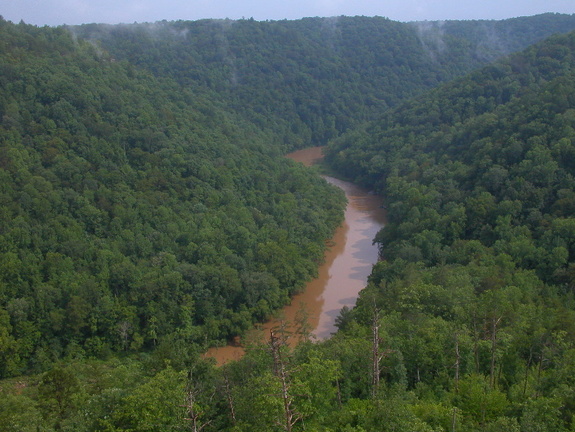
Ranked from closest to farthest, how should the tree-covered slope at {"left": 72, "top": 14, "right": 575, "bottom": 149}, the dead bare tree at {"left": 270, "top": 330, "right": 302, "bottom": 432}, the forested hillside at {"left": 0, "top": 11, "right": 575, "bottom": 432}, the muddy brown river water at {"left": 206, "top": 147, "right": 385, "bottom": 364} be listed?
the dead bare tree at {"left": 270, "top": 330, "right": 302, "bottom": 432}
the forested hillside at {"left": 0, "top": 11, "right": 575, "bottom": 432}
the muddy brown river water at {"left": 206, "top": 147, "right": 385, "bottom": 364}
the tree-covered slope at {"left": 72, "top": 14, "right": 575, "bottom": 149}

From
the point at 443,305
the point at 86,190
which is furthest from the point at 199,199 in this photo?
the point at 443,305

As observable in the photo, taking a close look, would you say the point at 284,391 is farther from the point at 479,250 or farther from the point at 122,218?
the point at 122,218

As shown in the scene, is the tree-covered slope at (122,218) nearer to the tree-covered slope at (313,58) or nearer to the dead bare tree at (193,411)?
the dead bare tree at (193,411)

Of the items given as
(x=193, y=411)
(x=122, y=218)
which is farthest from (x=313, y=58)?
(x=193, y=411)

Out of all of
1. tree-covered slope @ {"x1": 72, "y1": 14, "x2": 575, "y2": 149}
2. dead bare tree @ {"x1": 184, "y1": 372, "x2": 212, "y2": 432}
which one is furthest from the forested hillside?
tree-covered slope @ {"x1": 72, "y1": 14, "x2": 575, "y2": 149}

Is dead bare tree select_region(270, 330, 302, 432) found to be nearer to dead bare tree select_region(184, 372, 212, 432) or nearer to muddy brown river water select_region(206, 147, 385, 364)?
dead bare tree select_region(184, 372, 212, 432)

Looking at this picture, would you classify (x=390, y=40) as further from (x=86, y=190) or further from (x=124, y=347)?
(x=124, y=347)
